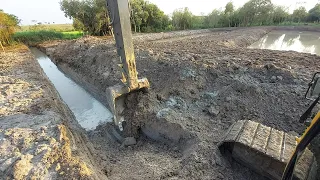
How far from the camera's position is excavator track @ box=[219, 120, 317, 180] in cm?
259

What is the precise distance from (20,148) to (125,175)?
81.3 inches

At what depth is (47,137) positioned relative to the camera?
12.5 feet

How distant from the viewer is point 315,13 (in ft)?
90.1

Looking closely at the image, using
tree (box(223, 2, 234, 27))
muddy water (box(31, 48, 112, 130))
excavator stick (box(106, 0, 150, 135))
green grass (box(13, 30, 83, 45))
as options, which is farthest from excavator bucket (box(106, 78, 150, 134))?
tree (box(223, 2, 234, 27))

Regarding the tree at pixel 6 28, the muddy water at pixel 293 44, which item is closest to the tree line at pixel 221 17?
the tree at pixel 6 28

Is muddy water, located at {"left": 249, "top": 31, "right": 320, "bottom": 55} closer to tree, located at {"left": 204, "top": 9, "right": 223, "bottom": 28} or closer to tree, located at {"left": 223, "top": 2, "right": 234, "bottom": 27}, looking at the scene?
tree, located at {"left": 223, "top": 2, "right": 234, "bottom": 27}

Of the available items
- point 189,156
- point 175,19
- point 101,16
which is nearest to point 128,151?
point 189,156

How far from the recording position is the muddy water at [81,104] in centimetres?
634

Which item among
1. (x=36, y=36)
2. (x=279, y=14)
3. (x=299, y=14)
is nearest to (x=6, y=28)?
(x=36, y=36)

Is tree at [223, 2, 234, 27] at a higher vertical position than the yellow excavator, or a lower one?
higher

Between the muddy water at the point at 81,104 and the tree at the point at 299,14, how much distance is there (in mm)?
33539

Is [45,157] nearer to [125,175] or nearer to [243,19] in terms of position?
[125,175]

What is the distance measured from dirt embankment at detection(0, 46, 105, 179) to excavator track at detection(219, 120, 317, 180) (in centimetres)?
235

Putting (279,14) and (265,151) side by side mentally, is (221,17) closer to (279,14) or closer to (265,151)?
(279,14)
